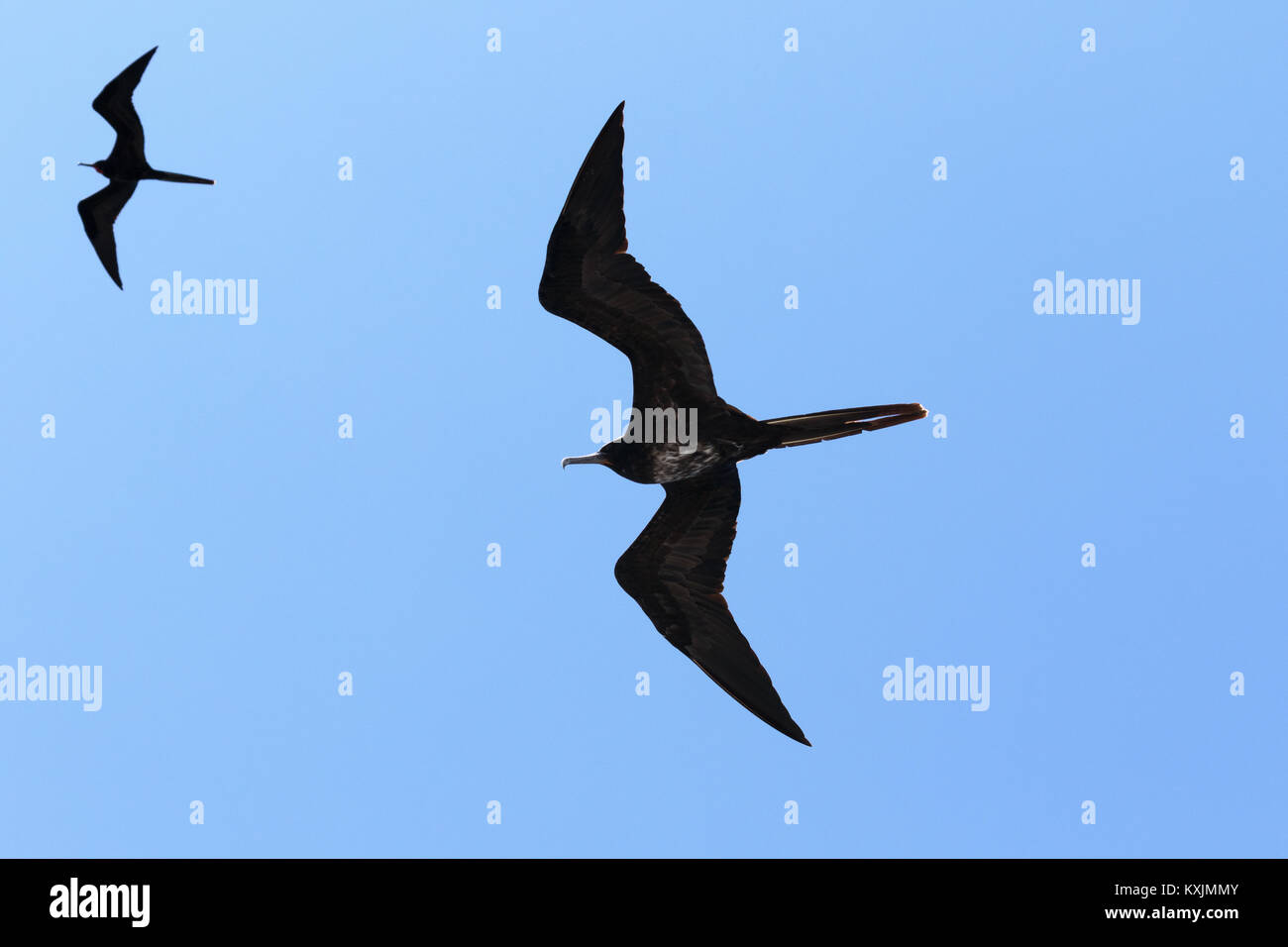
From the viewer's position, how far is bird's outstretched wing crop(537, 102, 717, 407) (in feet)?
34.1

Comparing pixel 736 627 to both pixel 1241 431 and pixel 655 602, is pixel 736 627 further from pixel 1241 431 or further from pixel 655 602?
pixel 1241 431

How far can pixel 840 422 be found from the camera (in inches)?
427

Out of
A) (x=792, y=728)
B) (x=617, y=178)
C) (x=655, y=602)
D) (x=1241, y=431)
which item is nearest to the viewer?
(x=617, y=178)

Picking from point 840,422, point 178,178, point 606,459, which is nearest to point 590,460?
point 606,459

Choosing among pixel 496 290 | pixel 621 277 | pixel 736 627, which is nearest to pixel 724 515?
pixel 736 627

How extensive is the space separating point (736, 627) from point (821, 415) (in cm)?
264

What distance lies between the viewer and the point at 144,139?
14.0 meters

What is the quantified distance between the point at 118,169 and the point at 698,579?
780 cm

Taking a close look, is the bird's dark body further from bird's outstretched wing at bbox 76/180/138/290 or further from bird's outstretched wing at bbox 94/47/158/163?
bird's outstretched wing at bbox 76/180/138/290

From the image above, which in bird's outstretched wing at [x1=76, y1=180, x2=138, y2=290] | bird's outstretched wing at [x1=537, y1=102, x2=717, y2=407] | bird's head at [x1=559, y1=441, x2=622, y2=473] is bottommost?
bird's head at [x1=559, y1=441, x2=622, y2=473]

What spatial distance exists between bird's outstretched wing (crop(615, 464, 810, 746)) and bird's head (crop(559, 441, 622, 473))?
0.69m

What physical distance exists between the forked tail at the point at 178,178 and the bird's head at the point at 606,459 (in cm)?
497

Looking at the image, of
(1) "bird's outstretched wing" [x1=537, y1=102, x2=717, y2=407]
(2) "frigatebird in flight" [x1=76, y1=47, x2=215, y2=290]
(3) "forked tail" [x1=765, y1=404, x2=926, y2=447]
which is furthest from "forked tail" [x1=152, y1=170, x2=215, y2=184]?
(3) "forked tail" [x1=765, y1=404, x2=926, y2=447]

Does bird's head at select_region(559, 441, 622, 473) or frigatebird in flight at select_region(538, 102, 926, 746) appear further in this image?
bird's head at select_region(559, 441, 622, 473)
